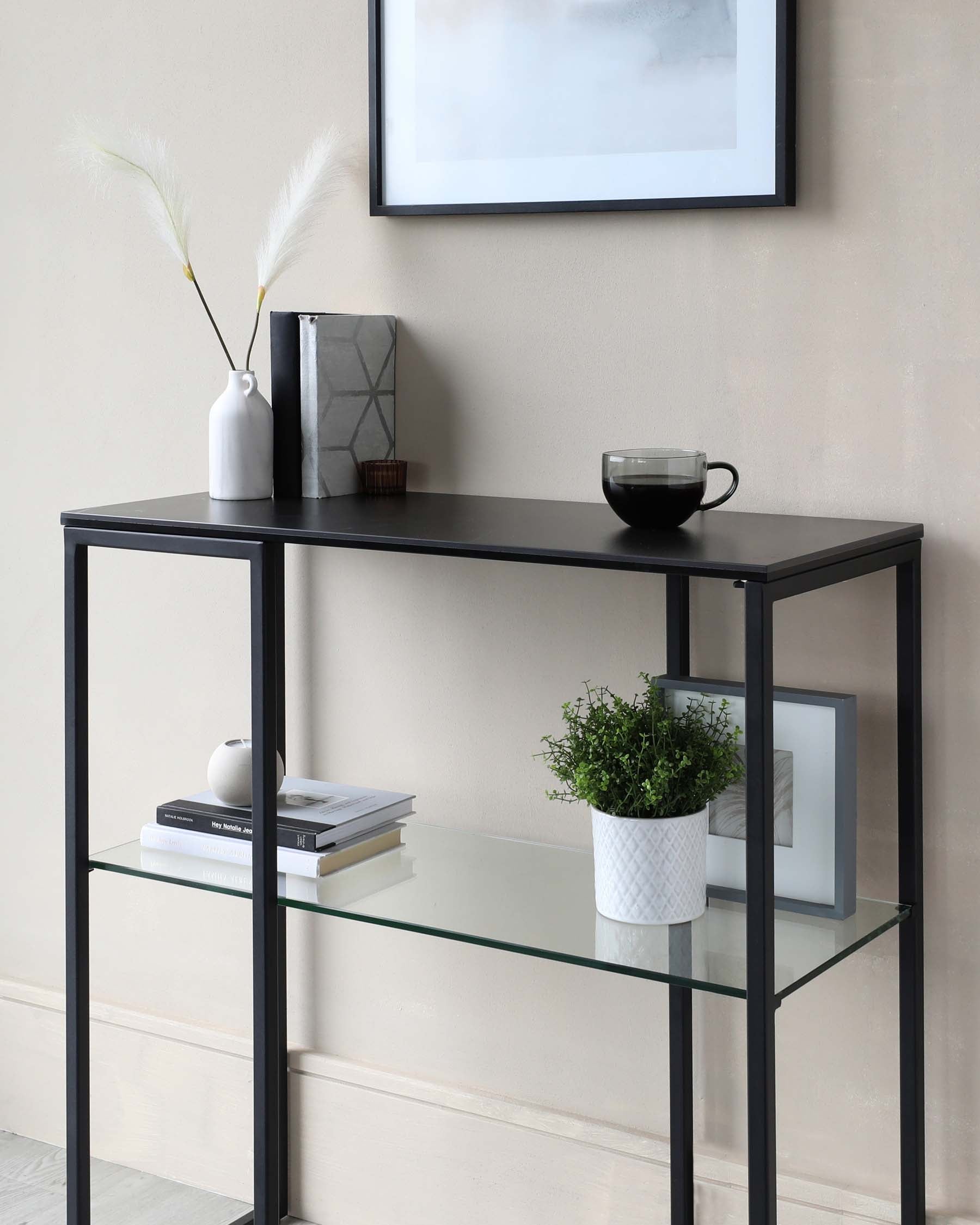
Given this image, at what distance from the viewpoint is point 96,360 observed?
2.14m

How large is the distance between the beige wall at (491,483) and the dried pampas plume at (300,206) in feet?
0.09

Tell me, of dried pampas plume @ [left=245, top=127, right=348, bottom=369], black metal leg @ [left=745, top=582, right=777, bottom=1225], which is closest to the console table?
black metal leg @ [left=745, top=582, right=777, bottom=1225]

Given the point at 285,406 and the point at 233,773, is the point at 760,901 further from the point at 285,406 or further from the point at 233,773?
the point at 285,406

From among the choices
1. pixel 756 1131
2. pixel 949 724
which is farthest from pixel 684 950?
pixel 949 724

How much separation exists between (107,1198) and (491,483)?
1.22 meters

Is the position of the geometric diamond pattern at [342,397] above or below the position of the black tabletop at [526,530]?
above

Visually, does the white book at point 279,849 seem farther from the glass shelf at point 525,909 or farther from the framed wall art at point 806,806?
the framed wall art at point 806,806

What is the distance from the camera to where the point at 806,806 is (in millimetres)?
1525

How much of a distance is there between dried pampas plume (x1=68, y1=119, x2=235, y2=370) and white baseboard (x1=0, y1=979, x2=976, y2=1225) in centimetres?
102

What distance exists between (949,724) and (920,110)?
25.8 inches

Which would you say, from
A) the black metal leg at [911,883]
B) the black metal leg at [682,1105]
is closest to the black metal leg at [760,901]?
the black metal leg at [911,883]

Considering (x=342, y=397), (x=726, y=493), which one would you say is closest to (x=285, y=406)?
(x=342, y=397)

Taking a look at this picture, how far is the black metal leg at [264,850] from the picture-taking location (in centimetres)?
158

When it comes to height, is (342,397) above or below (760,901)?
above
